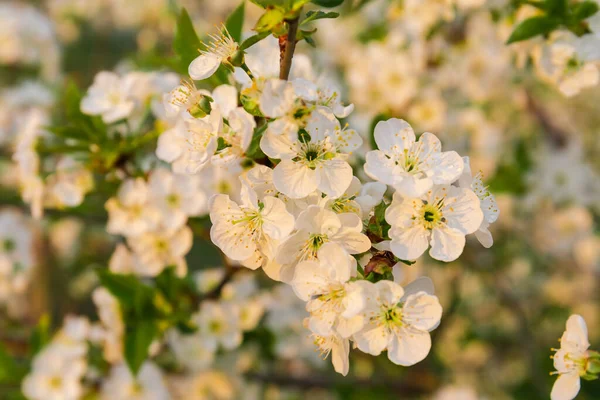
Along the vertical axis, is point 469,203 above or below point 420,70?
above

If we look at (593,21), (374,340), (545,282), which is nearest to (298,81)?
(374,340)

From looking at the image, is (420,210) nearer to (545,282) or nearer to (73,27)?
(545,282)

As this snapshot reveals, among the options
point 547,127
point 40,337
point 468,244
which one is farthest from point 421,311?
point 547,127

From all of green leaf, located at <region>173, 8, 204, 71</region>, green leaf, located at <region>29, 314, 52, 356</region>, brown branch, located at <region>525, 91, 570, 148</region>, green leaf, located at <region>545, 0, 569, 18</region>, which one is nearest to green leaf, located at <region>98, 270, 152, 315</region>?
green leaf, located at <region>29, 314, 52, 356</region>

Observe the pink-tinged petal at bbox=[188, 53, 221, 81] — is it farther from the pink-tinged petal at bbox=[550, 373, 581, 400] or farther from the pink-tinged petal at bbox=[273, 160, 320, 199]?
the pink-tinged petal at bbox=[550, 373, 581, 400]

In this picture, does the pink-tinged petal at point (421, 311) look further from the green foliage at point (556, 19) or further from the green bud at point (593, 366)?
the green foliage at point (556, 19)

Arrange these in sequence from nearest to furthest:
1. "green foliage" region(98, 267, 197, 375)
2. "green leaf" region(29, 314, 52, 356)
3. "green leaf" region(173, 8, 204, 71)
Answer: "green leaf" region(173, 8, 204, 71) → "green foliage" region(98, 267, 197, 375) → "green leaf" region(29, 314, 52, 356)
